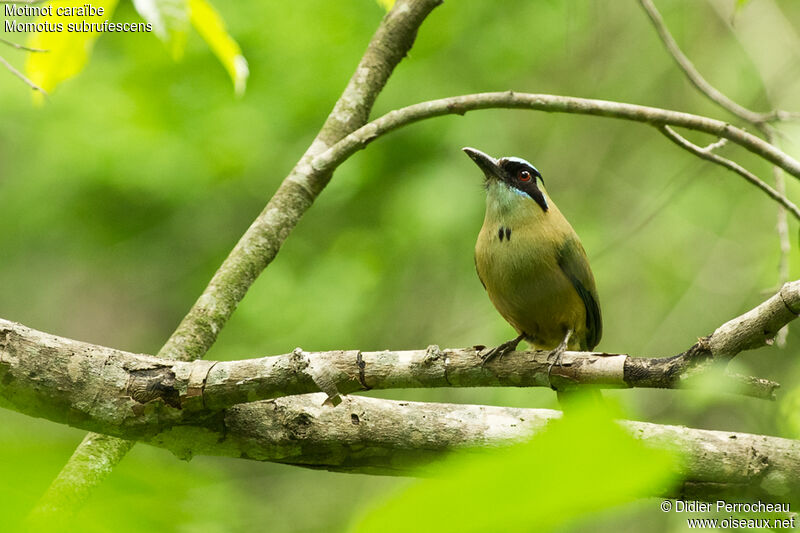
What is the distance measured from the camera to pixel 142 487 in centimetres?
53

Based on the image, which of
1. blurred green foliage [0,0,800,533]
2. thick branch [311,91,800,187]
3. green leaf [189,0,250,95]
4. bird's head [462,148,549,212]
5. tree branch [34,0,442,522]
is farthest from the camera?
blurred green foliage [0,0,800,533]

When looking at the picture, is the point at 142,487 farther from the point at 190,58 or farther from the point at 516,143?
the point at 516,143

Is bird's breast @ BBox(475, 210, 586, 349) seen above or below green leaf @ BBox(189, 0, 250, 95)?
below

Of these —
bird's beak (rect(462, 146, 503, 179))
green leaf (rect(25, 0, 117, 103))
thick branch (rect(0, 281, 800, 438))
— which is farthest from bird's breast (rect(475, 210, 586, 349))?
green leaf (rect(25, 0, 117, 103))

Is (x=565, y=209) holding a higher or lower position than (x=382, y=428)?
higher

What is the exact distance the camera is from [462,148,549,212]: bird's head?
431 cm

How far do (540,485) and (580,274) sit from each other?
3.70 meters

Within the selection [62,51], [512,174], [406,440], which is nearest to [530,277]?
[512,174]

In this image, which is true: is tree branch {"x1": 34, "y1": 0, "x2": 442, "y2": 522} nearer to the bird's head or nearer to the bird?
the bird's head

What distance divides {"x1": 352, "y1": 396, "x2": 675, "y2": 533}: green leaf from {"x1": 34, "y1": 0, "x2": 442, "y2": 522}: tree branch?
8.92ft

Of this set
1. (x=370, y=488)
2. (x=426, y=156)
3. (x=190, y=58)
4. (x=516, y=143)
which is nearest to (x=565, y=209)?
(x=516, y=143)

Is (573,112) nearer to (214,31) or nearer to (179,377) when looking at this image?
(214,31)

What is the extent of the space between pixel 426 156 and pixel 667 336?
248cm

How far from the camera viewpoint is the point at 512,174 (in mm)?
4438
